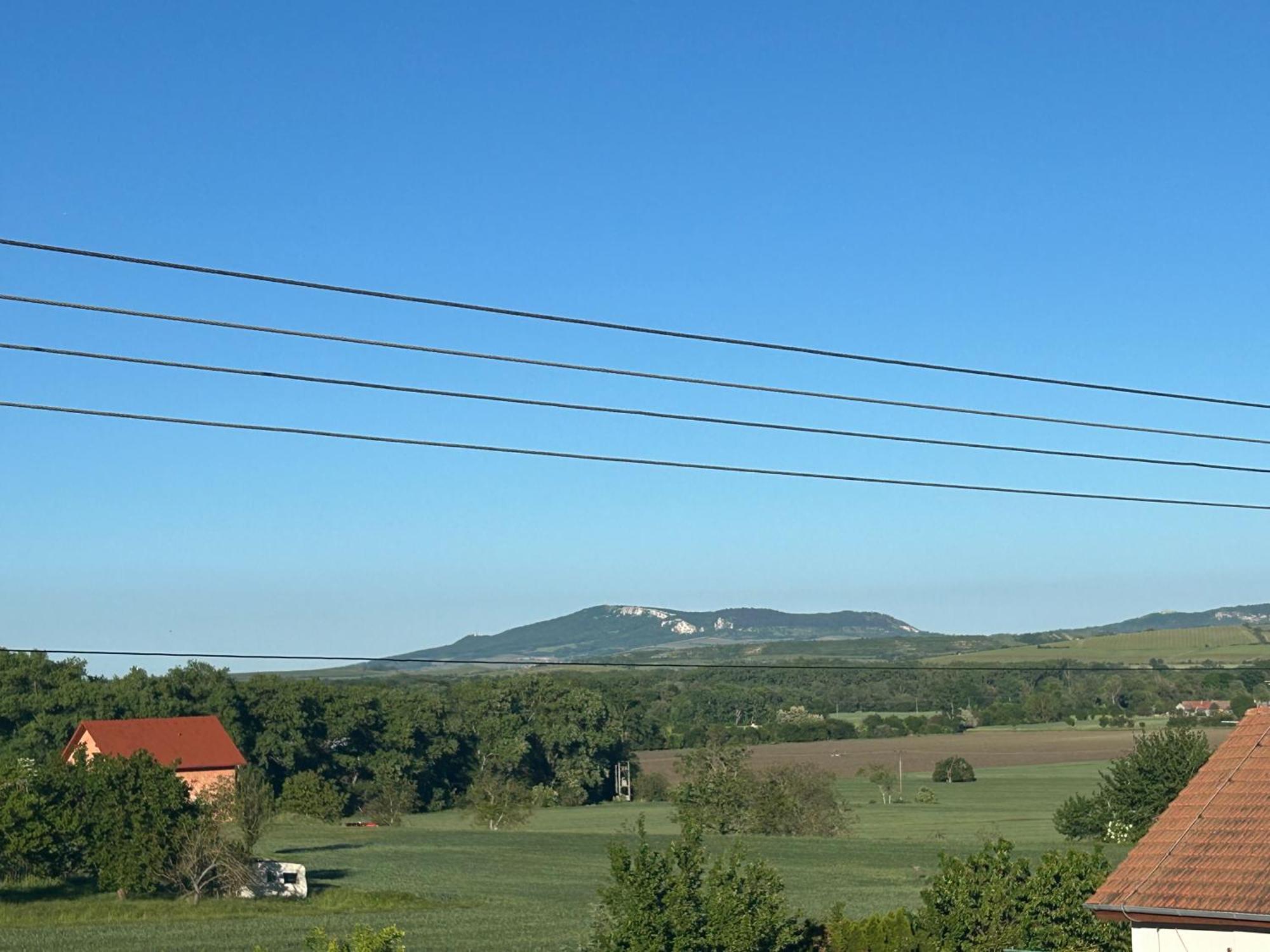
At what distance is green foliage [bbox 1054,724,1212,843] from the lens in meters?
70.1

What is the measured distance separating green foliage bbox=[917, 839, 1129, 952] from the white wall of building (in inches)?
199

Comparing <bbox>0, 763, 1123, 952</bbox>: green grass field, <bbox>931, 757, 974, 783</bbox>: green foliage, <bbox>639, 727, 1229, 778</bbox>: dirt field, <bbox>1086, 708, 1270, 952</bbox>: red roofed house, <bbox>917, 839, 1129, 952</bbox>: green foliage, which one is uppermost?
<bbox>1086, 708, 1270, 952</bbox>: red roofed house

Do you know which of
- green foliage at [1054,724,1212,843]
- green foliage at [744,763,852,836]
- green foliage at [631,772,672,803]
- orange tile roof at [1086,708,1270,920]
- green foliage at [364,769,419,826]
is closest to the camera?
orange tile roof at [1086,708,1270,920]

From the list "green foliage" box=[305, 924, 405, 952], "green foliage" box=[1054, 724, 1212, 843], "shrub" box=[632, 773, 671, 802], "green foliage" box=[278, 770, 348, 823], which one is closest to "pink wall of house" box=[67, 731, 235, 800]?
"green foliage" box=[278, 770, 348, 823]

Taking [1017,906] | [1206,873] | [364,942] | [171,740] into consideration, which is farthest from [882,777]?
[364,942]

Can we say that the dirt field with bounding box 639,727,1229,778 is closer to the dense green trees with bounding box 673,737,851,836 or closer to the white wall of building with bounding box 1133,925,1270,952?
the dense green trees with bounding box 673,737,851,836

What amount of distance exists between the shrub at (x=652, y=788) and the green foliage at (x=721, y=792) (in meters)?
27.7

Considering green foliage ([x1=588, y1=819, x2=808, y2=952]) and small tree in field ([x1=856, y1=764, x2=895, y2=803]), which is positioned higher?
green foliage ([x1=588, y1=819, x2=808, y2=952])

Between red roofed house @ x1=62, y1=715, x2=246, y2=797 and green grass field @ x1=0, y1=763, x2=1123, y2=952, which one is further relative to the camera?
red roofed house @ x1=62, y1=715, x2=246, y2=797

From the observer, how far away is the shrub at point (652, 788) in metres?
126

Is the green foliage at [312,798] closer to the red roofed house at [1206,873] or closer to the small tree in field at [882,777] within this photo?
the small tree in field at [882,777]

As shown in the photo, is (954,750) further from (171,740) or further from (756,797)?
(171,740)

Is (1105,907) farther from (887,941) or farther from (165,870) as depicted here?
(165,870)

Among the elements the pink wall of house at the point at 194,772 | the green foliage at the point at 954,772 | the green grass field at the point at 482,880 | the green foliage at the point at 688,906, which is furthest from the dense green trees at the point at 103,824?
the green foliage at the point at 954,772
